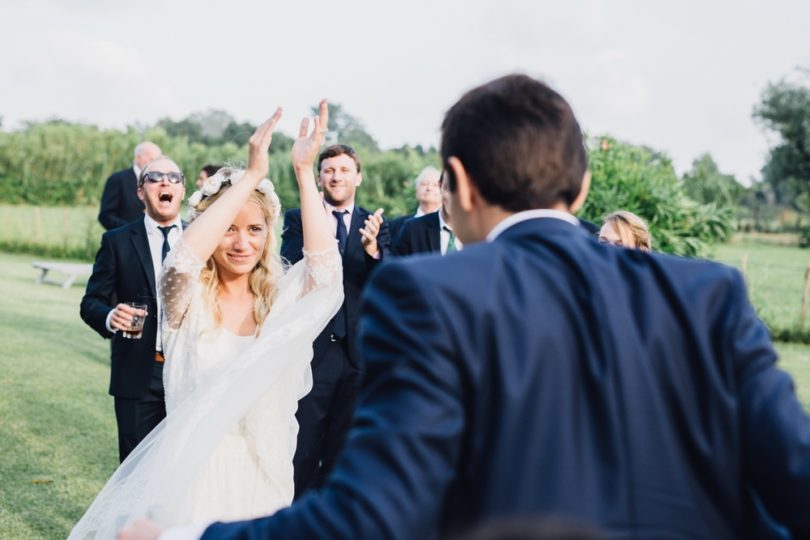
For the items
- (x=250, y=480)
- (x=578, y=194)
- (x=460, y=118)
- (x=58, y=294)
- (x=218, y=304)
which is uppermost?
(x=460, y=118)

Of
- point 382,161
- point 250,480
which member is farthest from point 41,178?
point 250,480

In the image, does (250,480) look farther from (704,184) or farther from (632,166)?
(704,184)

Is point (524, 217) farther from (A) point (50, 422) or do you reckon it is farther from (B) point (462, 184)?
(A) point (50, 422)

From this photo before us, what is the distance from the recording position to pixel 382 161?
136ft

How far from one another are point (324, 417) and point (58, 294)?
1457cm

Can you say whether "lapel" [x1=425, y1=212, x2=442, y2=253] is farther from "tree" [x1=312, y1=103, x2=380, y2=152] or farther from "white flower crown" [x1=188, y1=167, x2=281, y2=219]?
"tree" [x1=312, y1=103, x2=380, y2=152]

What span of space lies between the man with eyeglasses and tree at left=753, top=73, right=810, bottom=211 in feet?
190

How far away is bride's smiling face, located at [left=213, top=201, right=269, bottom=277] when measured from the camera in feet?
14.5

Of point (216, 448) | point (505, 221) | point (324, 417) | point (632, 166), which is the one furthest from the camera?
point (632, 166)

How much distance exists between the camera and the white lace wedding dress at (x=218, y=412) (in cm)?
381

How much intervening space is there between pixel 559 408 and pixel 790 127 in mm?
62445

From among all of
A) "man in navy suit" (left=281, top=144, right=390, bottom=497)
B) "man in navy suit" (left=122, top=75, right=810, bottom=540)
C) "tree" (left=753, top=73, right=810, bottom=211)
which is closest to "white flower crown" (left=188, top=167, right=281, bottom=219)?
"man in navy suit" (left=281, top=144, right=390, bottom=497)

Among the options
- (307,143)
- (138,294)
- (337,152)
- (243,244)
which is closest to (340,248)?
(337,152)

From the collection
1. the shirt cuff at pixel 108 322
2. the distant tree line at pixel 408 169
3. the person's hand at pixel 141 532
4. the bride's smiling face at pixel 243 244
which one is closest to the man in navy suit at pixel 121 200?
the distant tree line at pixel 408 169
